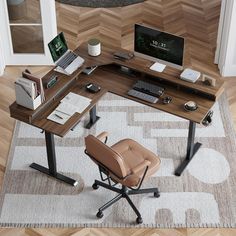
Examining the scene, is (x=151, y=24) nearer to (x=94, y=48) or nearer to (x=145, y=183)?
(x=94, y=48)

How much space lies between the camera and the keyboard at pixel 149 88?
582 centimetres

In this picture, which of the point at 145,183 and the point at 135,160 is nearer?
the point at 135,160

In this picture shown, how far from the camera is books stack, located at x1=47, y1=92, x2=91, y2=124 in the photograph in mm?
5531

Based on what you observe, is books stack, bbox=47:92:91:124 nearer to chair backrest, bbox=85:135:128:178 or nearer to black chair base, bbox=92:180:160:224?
chair backrest, bbox=85:135:128:178

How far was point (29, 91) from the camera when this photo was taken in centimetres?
535

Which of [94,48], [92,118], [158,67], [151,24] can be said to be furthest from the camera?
[151,24]

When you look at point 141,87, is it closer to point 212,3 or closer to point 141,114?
point 141,114

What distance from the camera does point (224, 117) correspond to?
21.8 ft

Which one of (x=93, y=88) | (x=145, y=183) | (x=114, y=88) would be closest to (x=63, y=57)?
(x=93, y=88)

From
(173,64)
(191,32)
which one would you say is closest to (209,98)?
(173,64)

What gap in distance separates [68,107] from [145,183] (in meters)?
1.08

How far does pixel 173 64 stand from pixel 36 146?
1.72m

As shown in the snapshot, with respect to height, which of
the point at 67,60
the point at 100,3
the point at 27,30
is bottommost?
→ the point at 100,3

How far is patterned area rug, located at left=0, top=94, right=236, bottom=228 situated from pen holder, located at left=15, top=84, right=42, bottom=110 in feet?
2.79
